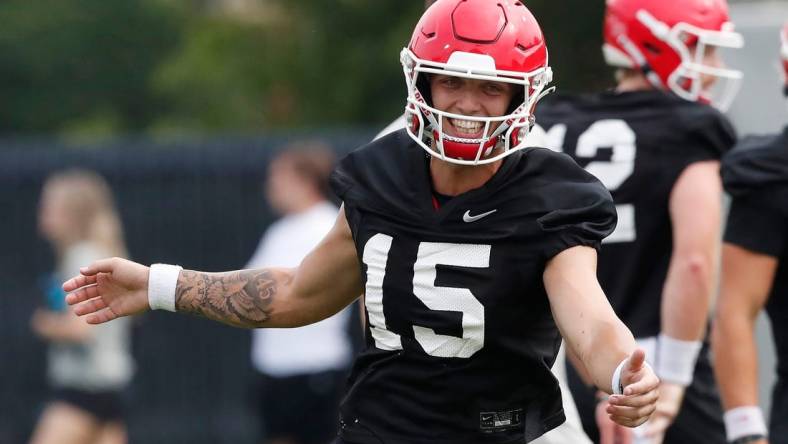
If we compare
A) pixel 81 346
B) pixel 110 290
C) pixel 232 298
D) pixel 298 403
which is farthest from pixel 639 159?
pixel 81 346

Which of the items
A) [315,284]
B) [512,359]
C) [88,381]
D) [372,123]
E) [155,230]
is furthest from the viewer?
[372,123]

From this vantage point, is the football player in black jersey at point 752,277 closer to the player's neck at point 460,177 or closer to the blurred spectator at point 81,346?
the player's neck at point 460,177

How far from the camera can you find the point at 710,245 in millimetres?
5441

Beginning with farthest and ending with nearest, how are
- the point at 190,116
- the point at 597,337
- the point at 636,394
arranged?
the point at 190,116 < the point at 597,337 < the point at 636,394

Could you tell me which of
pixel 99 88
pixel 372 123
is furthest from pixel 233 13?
pixel 372 123

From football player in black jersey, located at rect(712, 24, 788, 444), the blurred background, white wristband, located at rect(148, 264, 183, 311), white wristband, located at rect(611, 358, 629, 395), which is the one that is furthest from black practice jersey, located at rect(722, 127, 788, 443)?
the blurred background

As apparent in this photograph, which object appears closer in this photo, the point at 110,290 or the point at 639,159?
the point at 110,290

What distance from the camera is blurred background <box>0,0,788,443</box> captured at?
12812 mm

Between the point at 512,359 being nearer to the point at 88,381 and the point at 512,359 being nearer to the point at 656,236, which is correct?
the point at 656,236

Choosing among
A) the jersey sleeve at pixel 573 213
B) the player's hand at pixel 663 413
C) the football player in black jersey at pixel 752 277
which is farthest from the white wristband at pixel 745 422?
the jersey sleeve at pixel 573 213

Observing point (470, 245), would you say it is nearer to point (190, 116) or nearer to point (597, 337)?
point (597, 337)

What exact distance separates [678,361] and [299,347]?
Answer: 13.4 ft

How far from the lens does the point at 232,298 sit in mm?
4500

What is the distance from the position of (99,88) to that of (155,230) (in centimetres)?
1149
